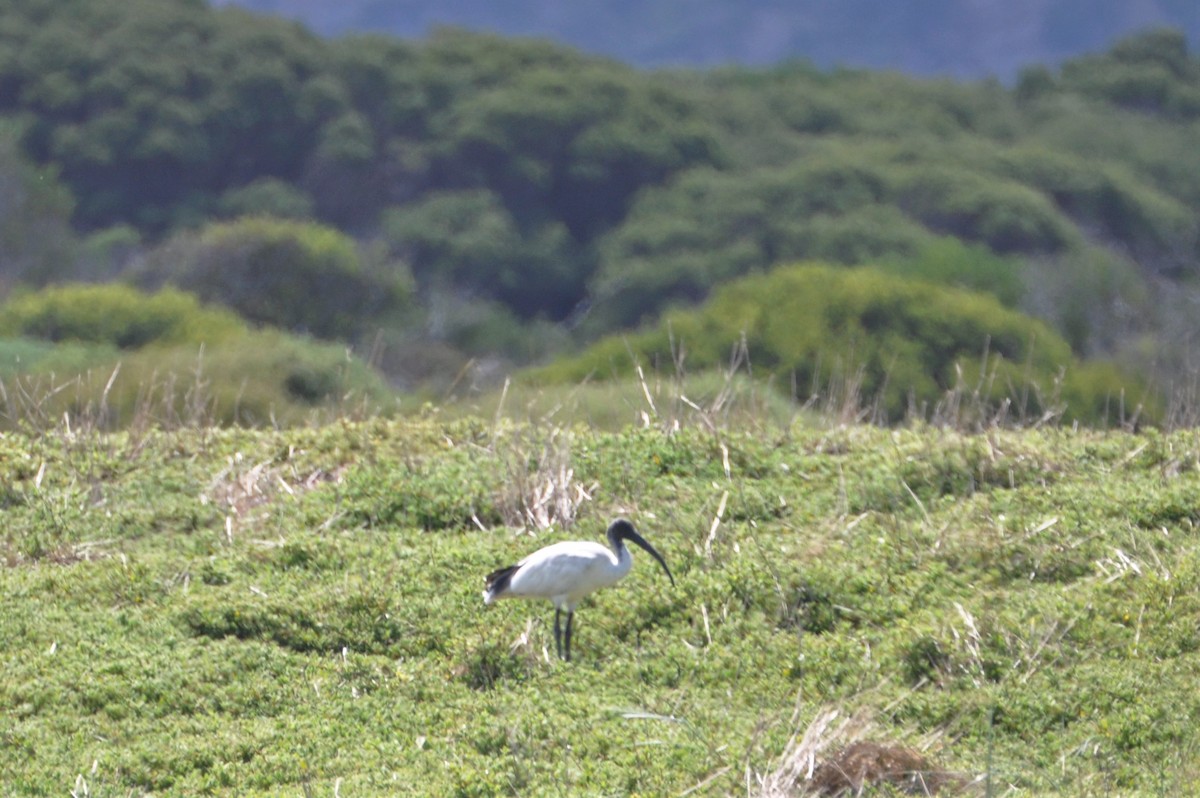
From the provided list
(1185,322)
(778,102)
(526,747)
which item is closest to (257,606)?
(526,747)

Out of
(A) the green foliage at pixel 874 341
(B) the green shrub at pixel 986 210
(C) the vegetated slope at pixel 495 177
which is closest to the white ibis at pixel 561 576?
(A) the green foliage at pixel 874 341

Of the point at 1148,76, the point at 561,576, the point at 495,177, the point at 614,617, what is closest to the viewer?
the point at 561,576

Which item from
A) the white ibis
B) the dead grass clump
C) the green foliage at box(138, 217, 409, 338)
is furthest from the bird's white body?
the green foliage at box(138, 217, 409, 338)

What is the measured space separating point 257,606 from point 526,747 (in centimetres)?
177

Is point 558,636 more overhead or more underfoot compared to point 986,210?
more overhead

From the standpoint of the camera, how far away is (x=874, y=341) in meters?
21.5

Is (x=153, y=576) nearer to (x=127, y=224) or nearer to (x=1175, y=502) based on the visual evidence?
(x=1175, y=502)

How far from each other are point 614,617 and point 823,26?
3587 inches

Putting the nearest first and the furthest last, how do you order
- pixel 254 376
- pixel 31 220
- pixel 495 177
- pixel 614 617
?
1. pixel 614 617
2. pixel 254 376
3. pixel 31 220
4. pixel 495 177

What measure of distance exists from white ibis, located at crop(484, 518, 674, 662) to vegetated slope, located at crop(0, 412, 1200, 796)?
27 cm

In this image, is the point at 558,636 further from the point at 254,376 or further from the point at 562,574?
the point at 254,376

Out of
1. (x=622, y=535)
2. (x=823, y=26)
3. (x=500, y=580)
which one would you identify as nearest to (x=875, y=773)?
(x=622, y=535)

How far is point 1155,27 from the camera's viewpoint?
1807 inches

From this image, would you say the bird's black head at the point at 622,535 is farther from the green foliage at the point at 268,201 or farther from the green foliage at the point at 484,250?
the green foliage at the point at 484,250
